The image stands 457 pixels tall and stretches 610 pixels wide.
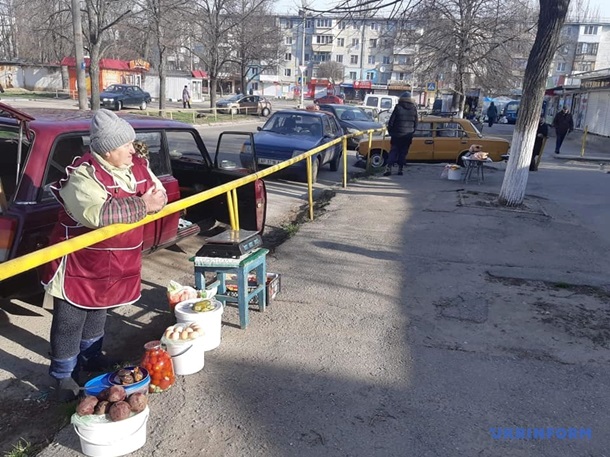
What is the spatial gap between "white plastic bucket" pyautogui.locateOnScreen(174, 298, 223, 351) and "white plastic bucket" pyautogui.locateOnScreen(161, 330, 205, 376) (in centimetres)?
9

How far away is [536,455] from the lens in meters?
2.82

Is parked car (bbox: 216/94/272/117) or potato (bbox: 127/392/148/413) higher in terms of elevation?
parked car (bbox: 216/94/272/117)

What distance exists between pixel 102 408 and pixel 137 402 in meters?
0.17

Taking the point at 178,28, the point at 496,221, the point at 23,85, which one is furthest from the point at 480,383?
the point at 23,85

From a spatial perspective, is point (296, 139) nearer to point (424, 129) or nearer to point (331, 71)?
point (424, 129)

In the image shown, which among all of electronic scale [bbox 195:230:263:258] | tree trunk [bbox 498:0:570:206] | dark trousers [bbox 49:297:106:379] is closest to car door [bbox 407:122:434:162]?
tree trunk [bbox 498:0:570:206]

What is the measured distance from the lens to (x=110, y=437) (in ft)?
8.63

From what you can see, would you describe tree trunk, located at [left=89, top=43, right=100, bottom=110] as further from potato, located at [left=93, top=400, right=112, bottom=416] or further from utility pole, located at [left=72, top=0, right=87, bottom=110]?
potato, located at [left=93, top=400, right=112, bottom=416]

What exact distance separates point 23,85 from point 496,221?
54994 mm

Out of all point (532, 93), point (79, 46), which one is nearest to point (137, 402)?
point (532, 93)

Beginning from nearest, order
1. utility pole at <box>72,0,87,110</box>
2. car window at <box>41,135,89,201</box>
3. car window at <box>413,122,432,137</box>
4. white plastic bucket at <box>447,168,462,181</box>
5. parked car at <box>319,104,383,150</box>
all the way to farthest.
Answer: car window at <box>41,135,89,201</box> < white plastic bucket at <box>447,168,462,181</box> < car window at <box>413,122,432,137</box> < utility pole at <box>72,0,87,110</box> < parked car at <box>319,104,383,150</box>

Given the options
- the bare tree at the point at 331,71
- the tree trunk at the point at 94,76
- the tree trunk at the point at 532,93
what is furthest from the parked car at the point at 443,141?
the bare tree at the point at 331,71

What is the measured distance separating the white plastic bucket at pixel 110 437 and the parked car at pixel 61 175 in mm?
1559

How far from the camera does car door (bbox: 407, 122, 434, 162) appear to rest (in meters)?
14.8
